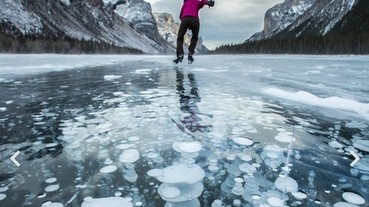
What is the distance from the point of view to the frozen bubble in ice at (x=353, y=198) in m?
1.57

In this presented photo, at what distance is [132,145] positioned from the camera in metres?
2.31

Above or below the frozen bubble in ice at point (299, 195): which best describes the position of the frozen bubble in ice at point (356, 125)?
above

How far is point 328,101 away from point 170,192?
303 cm

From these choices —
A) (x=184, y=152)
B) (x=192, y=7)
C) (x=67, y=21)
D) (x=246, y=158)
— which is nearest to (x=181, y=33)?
(x=192, y=7)

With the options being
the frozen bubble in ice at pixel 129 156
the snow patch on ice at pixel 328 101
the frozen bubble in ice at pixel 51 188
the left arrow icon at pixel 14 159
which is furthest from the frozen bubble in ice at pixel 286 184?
the snow patch on ice at pixel 328 101

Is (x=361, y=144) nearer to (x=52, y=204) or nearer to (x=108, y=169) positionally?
(x=108, y=169)

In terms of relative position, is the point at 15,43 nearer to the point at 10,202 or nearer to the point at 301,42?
the point at 301,42

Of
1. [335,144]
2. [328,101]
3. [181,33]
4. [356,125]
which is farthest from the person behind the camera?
[181,33]

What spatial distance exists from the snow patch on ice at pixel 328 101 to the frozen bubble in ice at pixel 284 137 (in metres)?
1.22

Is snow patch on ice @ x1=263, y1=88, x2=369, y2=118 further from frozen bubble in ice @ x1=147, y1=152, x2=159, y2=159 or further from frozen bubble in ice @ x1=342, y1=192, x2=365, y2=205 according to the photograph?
frozen bubble in ice @ x1=147, y1=152, x2=159, y2=159

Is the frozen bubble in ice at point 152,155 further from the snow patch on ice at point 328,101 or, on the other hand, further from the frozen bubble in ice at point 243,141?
the snow patch on ice at point 328,101

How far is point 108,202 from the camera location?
153cm

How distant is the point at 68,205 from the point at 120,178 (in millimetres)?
341

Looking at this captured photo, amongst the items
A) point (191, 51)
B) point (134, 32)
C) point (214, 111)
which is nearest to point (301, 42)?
point (191, 51)
